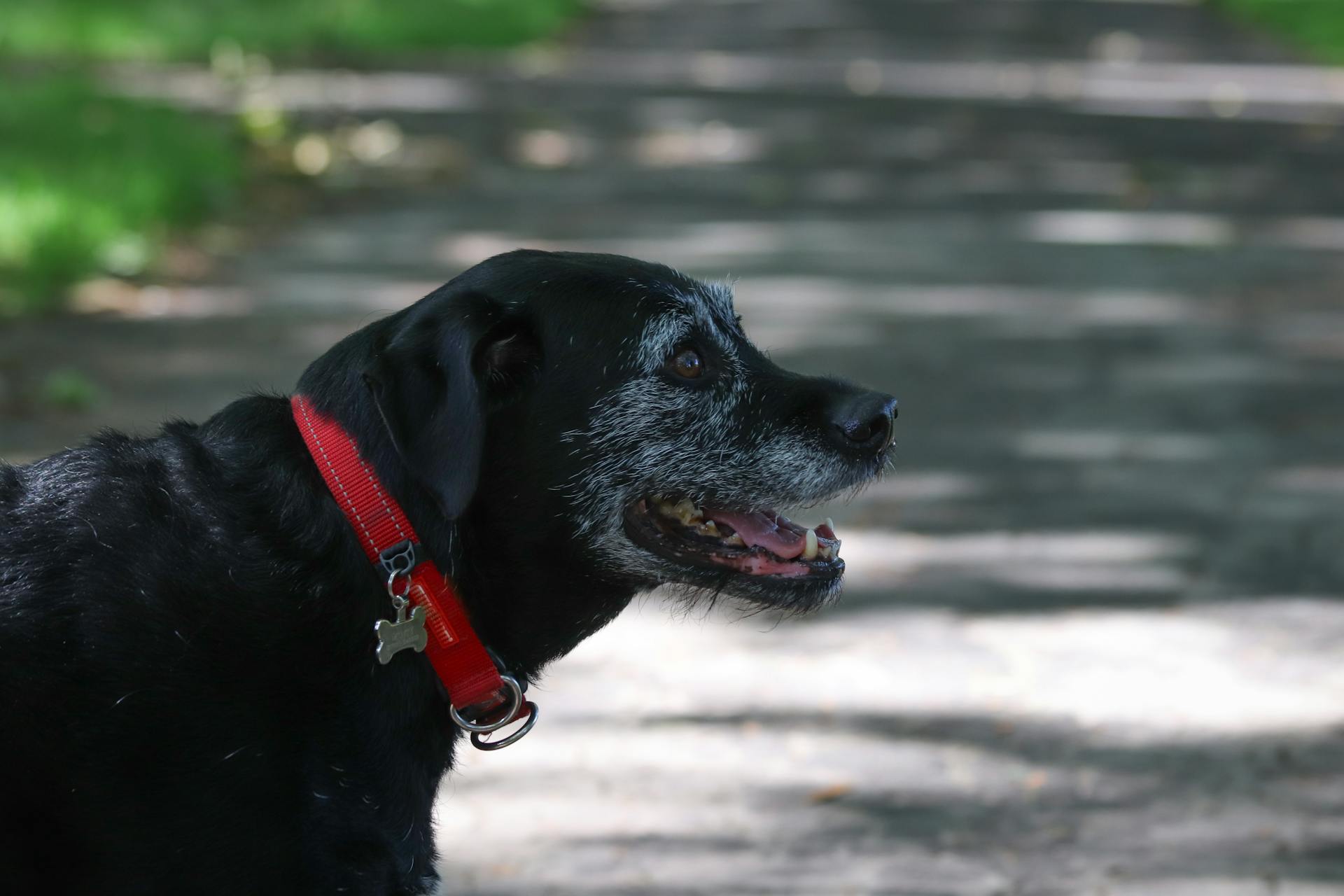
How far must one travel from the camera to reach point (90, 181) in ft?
35.0

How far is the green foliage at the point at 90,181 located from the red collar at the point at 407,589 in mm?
6408

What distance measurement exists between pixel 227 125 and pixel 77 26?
6657 millimetres

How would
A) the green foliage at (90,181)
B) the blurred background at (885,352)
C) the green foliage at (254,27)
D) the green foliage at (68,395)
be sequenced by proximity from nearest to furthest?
1. the blurred background at (885,352)
2. the green foliage at (68,395)
3. the green foliage at (90,181)
4. the green foliage at (254,27)

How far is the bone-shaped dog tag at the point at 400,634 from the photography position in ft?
10.0

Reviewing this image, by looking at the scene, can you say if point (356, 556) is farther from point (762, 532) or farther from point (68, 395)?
point (68, 395)

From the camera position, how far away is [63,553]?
3.04 metres

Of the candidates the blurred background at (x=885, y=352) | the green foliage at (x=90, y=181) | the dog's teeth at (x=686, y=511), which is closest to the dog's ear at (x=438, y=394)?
the dog's teeth at (x=686, y=511)

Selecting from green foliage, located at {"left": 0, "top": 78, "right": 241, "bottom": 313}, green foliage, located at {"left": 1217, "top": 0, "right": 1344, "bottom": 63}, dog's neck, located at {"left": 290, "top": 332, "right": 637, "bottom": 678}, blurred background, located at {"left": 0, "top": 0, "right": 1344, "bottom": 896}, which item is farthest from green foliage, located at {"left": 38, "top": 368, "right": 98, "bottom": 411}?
green foliage, located at {"left": 1217, "top": 0, "right": 1344, "bottom": 63}

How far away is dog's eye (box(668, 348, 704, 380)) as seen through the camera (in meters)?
3.65

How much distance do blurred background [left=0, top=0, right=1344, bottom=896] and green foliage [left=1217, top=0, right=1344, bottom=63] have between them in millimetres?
575

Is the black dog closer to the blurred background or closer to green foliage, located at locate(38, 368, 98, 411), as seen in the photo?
the blurred background

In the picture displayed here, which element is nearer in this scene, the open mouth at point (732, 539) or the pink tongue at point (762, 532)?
the open mouth at point (732, 539)

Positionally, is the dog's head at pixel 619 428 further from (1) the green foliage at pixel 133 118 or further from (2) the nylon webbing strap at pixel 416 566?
(1) the green foliage at pixel 133 118

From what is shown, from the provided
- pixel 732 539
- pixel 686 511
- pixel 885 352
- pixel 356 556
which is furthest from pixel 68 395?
pixel 356 556
